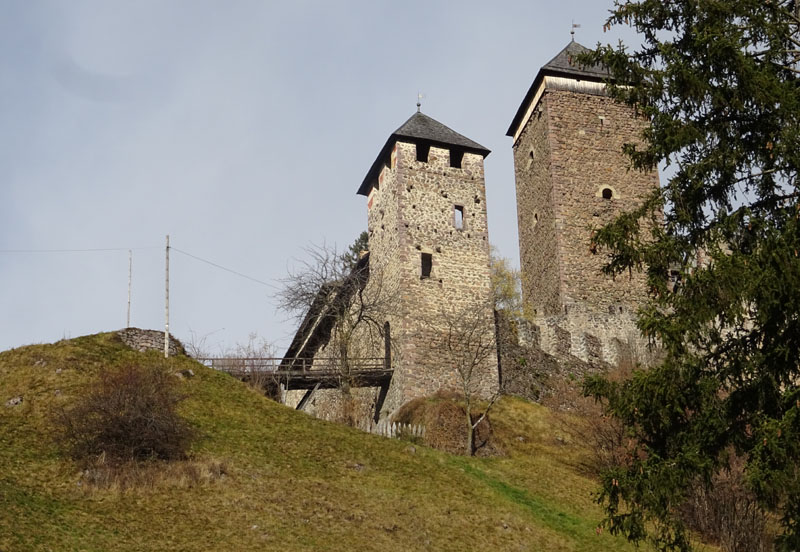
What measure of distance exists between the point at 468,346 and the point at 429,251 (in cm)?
351

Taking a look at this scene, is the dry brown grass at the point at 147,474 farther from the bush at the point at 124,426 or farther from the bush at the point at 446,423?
the bush at the point at 446,423

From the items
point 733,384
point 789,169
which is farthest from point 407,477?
point 789,169

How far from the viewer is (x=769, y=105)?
12.9 m

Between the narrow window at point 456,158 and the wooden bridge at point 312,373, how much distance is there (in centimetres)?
742

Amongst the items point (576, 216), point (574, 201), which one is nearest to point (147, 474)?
point (576, 216)

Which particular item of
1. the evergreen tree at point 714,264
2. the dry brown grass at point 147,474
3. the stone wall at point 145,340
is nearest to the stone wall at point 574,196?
the stone wall at point 145,340

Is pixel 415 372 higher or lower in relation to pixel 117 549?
higher

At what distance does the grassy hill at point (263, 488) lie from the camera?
16.1 meters

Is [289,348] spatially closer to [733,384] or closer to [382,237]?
[382,237]

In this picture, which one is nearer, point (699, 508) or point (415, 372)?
point (699, 508)

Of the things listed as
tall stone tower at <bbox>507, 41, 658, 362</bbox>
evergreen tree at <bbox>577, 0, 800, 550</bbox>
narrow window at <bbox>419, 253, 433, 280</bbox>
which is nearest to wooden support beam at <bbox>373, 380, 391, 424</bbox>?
narrow window at <bbox>419, 253, 433, 280</bbox>

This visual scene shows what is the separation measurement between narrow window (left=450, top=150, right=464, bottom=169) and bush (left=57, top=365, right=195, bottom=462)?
14688mm

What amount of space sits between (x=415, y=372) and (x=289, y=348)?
11.1 m

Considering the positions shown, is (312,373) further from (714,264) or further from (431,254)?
(714,264)
